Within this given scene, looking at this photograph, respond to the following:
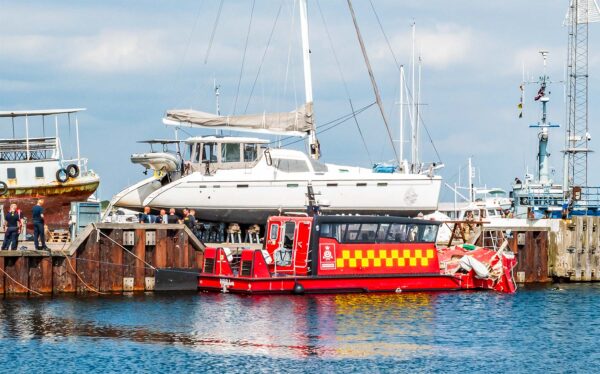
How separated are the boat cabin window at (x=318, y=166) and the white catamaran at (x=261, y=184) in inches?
1.9

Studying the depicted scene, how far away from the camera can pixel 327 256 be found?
3709 centimetres

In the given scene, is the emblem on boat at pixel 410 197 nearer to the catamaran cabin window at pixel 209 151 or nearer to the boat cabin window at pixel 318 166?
the boat cabin window at pixel 318 166

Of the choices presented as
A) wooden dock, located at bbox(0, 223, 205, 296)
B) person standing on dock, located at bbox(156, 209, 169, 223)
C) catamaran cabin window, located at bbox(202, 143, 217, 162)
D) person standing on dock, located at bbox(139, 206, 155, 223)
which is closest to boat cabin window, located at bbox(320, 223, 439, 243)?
wooden dock, located at bbox(0, 223, 205, 296)

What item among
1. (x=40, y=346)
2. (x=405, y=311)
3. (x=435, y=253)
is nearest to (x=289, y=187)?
(x=435, y=253)

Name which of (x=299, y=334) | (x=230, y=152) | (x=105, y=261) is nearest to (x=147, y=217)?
(x=105, y=261)

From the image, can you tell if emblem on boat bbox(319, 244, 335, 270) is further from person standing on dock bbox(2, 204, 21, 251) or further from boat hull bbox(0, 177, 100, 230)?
boat hull bbox(0, 177, 100, 230)

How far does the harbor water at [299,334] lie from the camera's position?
2755 cm

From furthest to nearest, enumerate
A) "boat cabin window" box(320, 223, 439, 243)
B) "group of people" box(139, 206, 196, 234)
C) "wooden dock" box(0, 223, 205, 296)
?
"group of people" box(139, 206, 196, 234), "boat cabin window" box(320, 223, 439, 243), "wooden dock" box(0, 223, 205, 296)

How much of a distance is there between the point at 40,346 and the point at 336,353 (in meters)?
7.23

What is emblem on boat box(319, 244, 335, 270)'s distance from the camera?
37.1 meters

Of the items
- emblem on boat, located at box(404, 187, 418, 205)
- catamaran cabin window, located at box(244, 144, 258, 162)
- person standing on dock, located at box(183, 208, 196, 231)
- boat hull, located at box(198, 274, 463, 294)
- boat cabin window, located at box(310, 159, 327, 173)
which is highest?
catamaran cabin window, located at box(244, 144, 258, 162)

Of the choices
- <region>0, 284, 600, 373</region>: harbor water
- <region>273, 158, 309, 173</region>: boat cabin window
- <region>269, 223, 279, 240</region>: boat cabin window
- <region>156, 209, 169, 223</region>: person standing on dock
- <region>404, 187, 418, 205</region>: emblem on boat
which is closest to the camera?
<region>0, 284, 600, 373</region>: harbor water

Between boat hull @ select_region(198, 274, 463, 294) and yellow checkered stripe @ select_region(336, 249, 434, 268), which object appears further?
yellow checkered stripe @ select_region(336, 249, 434, 268)

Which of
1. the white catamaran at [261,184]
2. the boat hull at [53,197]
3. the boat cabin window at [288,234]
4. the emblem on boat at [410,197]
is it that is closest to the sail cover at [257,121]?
the white catamaran at [261,184]
